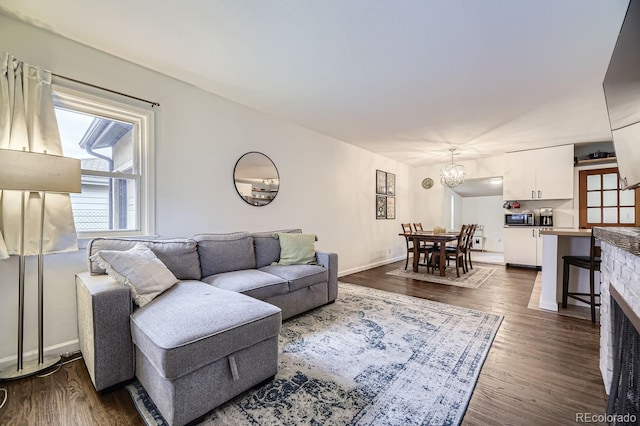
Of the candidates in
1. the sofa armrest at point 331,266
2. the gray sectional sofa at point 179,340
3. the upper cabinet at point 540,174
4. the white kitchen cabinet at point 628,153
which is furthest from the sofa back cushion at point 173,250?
the upper cabinet at point 540,174

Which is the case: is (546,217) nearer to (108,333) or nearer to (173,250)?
(173,250)

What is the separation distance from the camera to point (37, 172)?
1.72 meters

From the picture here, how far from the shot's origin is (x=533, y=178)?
5.42 m

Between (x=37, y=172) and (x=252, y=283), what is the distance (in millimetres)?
1637

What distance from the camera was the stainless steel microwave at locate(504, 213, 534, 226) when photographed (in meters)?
5.53

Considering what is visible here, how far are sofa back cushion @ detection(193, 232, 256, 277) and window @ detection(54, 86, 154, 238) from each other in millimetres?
516

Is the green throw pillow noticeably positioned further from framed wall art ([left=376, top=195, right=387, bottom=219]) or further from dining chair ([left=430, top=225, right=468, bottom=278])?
framed wall art ([left=376, top=195, right=387, bottom=219])

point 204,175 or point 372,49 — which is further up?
point 372,49

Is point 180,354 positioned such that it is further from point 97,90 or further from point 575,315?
point 575,315

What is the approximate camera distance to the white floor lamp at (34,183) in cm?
163

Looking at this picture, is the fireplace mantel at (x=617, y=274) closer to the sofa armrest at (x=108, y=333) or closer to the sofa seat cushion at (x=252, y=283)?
the sofa seat cushion at (x=252, y=283)

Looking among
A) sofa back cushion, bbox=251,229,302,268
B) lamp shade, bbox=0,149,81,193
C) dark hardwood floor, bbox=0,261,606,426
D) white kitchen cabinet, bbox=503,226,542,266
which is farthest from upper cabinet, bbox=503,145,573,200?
lamp shade, bbox=0,149,81,193

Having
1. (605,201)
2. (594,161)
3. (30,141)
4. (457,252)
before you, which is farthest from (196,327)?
(605,201)

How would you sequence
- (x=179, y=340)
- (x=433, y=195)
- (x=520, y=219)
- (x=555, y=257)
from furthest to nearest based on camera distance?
(x=433, y=195), (x=520, y=219), (x=555, y=257), (x=179, y=340)
